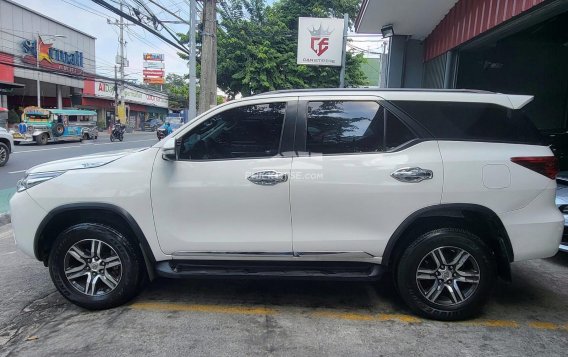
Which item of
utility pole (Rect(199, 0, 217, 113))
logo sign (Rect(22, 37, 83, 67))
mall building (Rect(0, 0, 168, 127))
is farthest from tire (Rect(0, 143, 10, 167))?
logo sign (Rect(22, 37, 83, 67))

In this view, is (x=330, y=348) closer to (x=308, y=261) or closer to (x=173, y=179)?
(x=308, y=261)

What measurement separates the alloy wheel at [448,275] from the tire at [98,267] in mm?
2382

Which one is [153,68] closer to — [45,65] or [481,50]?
[45,65]

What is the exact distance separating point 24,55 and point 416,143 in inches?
1406

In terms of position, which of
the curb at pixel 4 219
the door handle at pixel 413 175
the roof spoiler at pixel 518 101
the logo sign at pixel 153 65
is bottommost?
the curb at pixel 4 219

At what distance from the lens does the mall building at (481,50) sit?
840 centimetres

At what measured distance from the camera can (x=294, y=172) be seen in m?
3.55

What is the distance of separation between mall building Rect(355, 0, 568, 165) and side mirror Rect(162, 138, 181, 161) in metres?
5.99

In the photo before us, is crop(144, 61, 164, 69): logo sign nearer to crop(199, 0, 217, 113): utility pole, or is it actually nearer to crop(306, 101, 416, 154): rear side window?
crop(199, 0, 217, 113): utility pole

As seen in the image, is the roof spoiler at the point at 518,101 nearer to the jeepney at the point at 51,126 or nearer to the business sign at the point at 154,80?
the jeepney at the point at 51,126

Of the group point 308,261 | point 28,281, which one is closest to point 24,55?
point 28,281

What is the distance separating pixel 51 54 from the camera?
34.6 m

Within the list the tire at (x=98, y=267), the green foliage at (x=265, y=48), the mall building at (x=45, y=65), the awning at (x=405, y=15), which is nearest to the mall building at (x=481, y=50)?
the awning at (x=405, y=15)

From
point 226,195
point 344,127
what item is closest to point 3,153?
point 226,195
